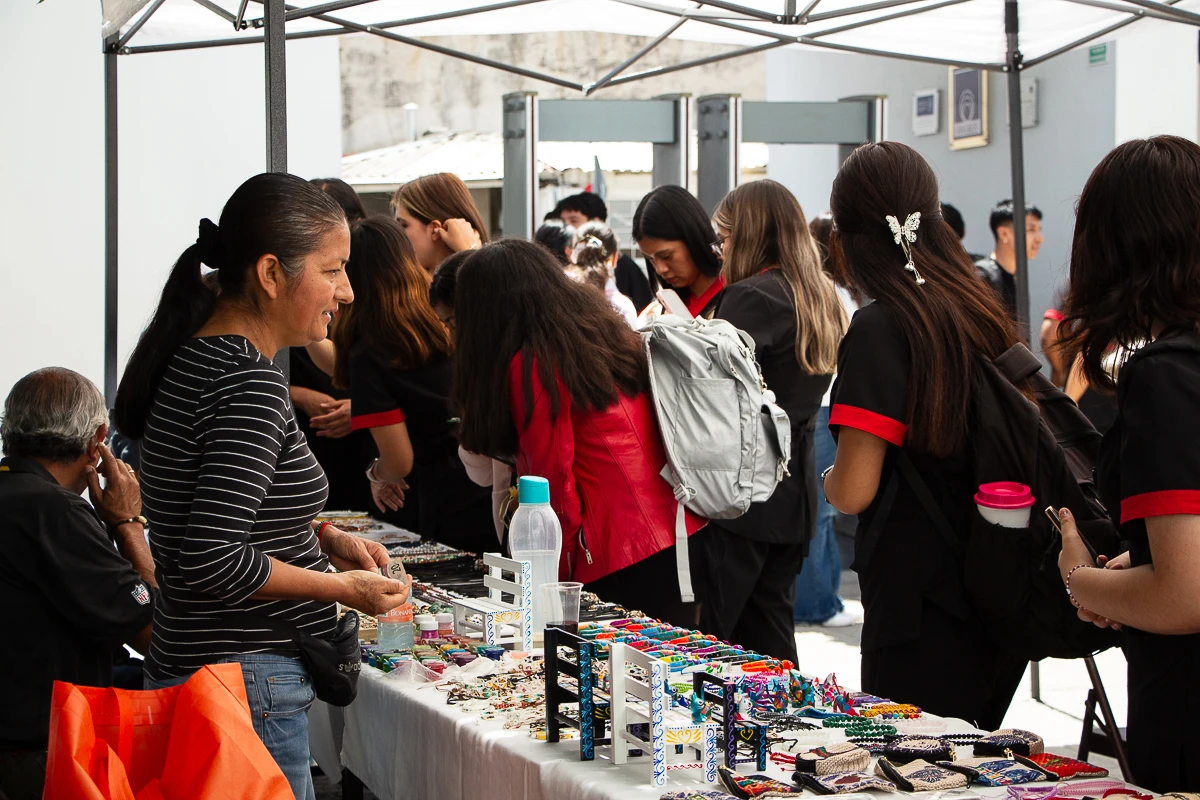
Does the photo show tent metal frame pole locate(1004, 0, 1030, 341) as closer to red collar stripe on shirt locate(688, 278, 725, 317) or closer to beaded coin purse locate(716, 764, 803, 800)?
red collar stripe on shirt locate(688, 278, 725, 317)

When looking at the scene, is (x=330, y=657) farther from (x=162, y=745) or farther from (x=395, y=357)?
(x=395, y=357)

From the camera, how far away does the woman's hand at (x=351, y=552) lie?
7.52ft

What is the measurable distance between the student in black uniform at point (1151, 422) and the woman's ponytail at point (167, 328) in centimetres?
129

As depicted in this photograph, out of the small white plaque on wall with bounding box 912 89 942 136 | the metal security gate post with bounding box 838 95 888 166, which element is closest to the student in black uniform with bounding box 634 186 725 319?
the metal security gate post with bounding box 838 95 888 166

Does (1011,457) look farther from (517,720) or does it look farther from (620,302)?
(620,302)

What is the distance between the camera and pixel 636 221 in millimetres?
4070

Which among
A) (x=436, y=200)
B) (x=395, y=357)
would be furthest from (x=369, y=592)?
(x=436, y=200)

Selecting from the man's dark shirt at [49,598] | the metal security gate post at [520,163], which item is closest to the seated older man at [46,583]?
the man's dark shirt at [49,598]

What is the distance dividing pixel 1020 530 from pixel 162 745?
145 centimetres

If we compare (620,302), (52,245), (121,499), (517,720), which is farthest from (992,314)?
(52,245)

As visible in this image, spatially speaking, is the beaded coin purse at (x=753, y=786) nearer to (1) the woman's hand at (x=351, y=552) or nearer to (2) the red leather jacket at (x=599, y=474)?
(1) the woman's hand at (x=351, y=552)

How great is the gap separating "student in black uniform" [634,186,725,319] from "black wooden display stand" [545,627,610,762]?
2053 millimetres

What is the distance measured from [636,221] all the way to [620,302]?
1.98 metres

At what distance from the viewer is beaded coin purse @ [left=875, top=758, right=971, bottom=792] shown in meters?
1.67
